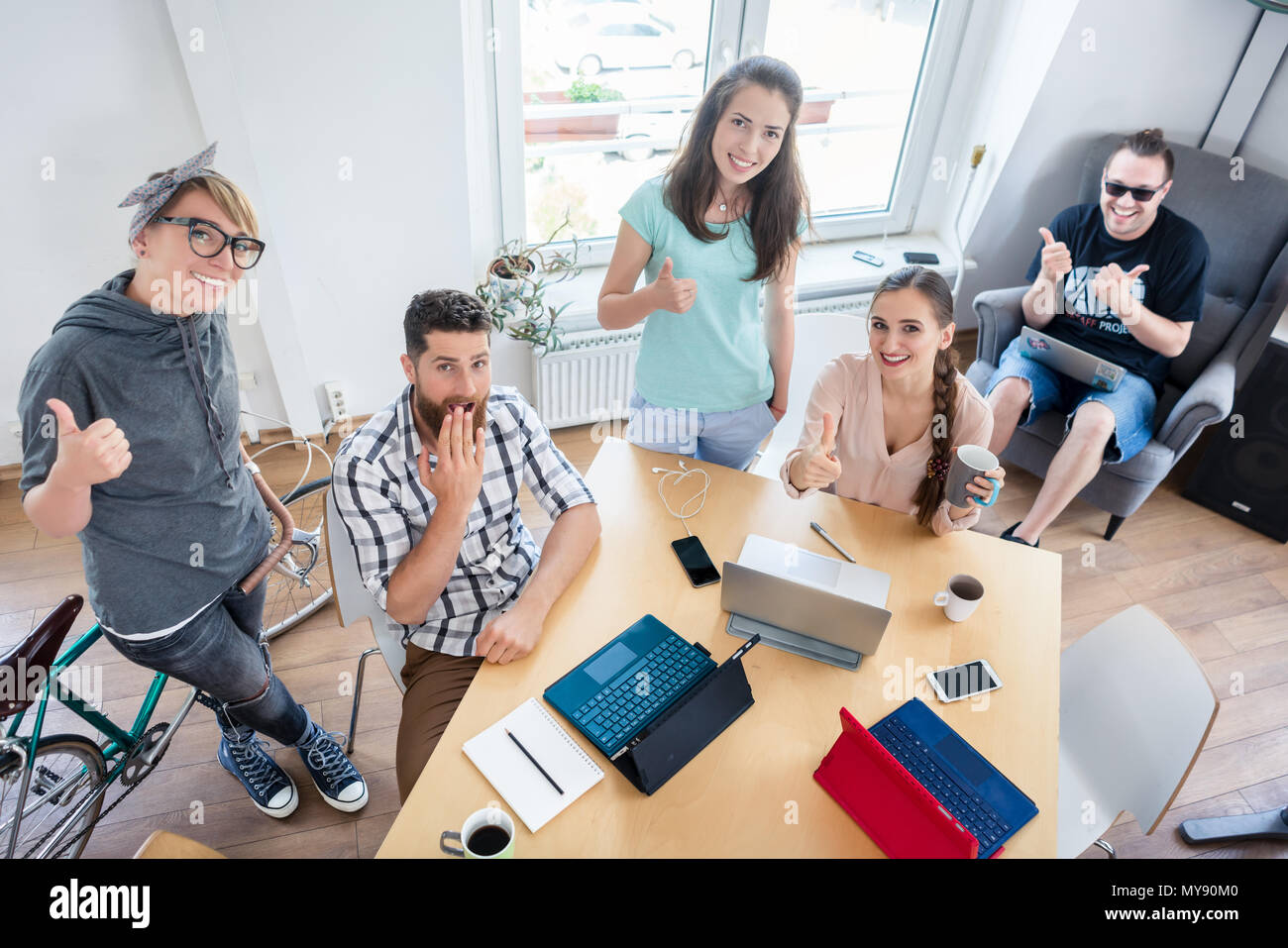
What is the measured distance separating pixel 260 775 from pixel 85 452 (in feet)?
3.65

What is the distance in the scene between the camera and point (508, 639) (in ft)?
4.98

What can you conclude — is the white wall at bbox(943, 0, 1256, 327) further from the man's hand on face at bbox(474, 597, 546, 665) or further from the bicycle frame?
the bicycle frame

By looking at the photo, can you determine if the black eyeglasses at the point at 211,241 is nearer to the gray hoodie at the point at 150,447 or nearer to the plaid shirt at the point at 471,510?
the gray hoodie at the point at 150,447

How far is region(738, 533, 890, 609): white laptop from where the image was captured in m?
1.64

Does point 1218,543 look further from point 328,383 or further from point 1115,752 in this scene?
point 328,383

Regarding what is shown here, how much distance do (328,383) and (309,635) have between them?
1.06m

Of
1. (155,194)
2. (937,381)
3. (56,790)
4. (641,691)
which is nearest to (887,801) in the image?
(641,691)

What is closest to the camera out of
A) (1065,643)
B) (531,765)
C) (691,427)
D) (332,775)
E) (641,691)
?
(531,765)

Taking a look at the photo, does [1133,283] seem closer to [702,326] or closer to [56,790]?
[702,326]

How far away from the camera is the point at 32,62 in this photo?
7.35 ft

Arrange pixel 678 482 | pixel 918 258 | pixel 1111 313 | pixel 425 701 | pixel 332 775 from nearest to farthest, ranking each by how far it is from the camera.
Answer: pixel 425 701 → pixel 678 482 → pixel 332 775 → pixel 1111 313 → pixel 918 258

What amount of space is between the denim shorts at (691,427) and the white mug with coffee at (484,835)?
1106 millimetres

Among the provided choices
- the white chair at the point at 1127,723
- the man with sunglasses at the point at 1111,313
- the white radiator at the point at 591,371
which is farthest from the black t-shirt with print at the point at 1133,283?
the white chair at the point at 1127,723
